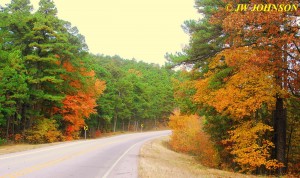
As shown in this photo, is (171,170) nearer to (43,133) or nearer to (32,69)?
(43,133)

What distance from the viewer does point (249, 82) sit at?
16500 millimetres

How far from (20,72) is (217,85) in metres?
19.6

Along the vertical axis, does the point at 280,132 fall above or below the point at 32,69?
below

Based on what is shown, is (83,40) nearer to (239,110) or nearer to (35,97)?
→ (35,97)

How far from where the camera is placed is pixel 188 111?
24406mm

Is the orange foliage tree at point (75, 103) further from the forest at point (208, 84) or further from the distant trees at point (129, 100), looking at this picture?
the distant trees at point (129, 100)

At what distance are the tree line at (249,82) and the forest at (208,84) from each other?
5cm

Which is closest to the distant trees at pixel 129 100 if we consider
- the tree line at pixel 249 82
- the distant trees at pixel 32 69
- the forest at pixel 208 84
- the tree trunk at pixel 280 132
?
the forest at pixel 208 84

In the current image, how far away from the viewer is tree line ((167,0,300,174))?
449 inches

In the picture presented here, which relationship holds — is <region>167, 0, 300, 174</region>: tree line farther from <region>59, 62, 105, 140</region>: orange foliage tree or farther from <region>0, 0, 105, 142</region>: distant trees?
<region>59, 62, 105, 140</region>: orange foliage tree

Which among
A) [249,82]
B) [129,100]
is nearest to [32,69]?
[249,82]

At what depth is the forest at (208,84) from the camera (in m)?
12.1

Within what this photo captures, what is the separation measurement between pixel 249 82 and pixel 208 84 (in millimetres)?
3418

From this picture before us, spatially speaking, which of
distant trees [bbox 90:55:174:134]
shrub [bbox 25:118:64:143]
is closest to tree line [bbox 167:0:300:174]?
shrub [bbox 25:118:64:143]
